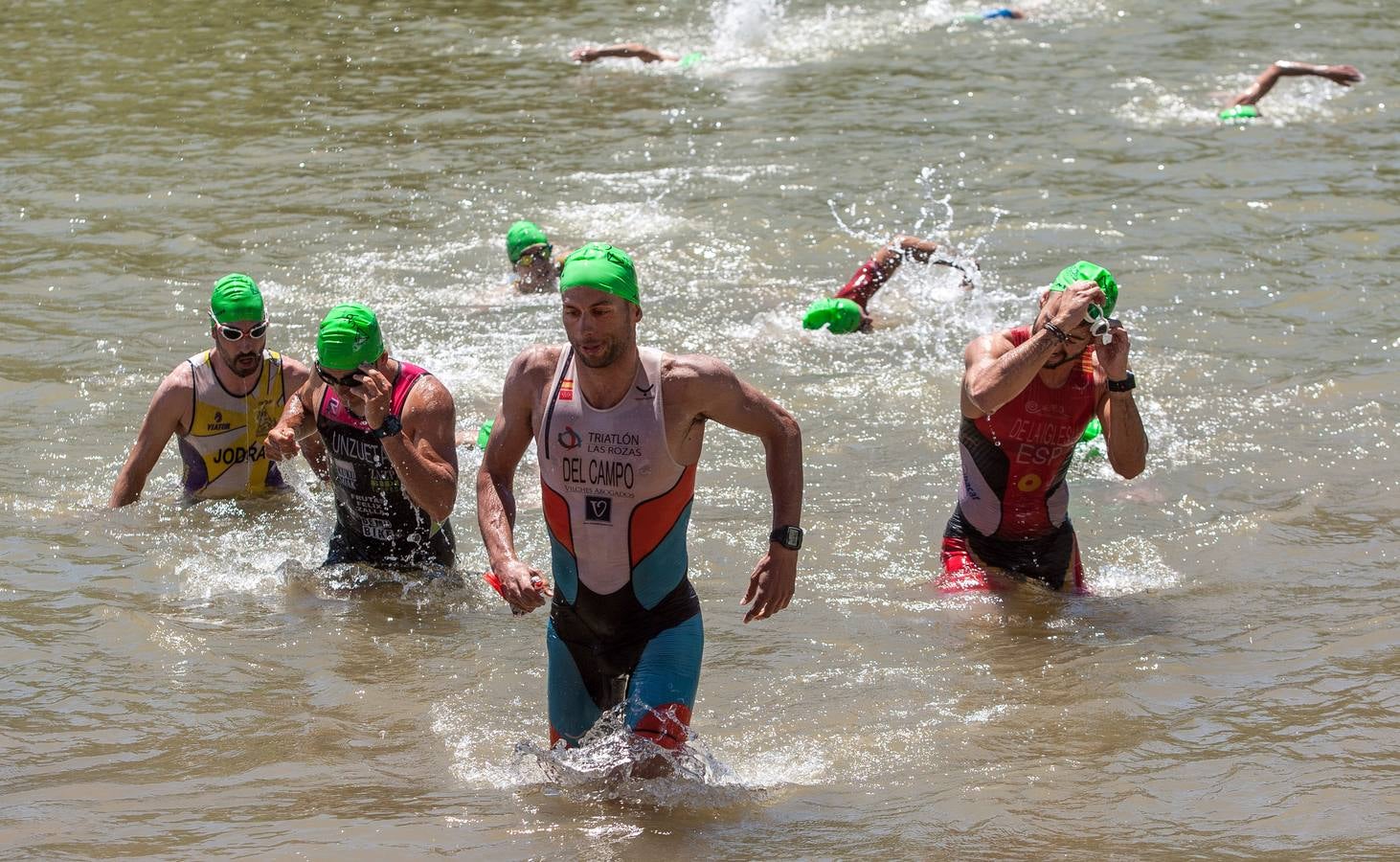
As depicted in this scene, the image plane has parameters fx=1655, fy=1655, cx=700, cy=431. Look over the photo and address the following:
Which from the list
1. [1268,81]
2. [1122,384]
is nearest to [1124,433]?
[1122,384]

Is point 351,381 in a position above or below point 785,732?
above

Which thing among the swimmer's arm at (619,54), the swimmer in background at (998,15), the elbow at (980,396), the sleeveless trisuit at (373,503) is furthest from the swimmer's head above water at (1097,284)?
the swimmer in background at (998,15)

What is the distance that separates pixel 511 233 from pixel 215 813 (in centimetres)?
724

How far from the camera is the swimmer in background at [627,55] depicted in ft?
64.1

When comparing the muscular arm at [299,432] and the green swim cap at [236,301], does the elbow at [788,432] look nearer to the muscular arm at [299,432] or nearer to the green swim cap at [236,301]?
the muscular arm at [299,432]

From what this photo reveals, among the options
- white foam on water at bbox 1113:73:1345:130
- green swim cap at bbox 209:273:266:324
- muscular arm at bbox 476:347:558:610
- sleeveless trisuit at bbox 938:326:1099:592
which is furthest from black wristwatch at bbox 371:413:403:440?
white foam on water at bbox 1113:73:1345:130

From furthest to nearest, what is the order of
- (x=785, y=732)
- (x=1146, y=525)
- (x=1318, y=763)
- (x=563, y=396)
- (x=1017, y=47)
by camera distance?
1. (x=1017, y=47)
2. (x=1146, y=525)
3. (x=785, y=732)
4. (x=1318, y=763)
5. (x=563, y=396)

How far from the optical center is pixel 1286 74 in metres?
16.9

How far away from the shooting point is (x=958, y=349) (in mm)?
11445

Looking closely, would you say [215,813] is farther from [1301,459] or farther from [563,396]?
[1301,459]

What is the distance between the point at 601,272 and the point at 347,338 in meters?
2.02

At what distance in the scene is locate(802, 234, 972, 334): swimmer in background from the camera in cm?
1153

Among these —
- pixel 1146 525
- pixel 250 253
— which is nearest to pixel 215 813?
pixel 1146 525

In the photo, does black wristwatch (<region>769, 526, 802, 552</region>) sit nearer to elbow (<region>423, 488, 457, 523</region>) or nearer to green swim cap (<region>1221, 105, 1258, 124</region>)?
elbow (<region>423, 488, 457, 523</region>)
